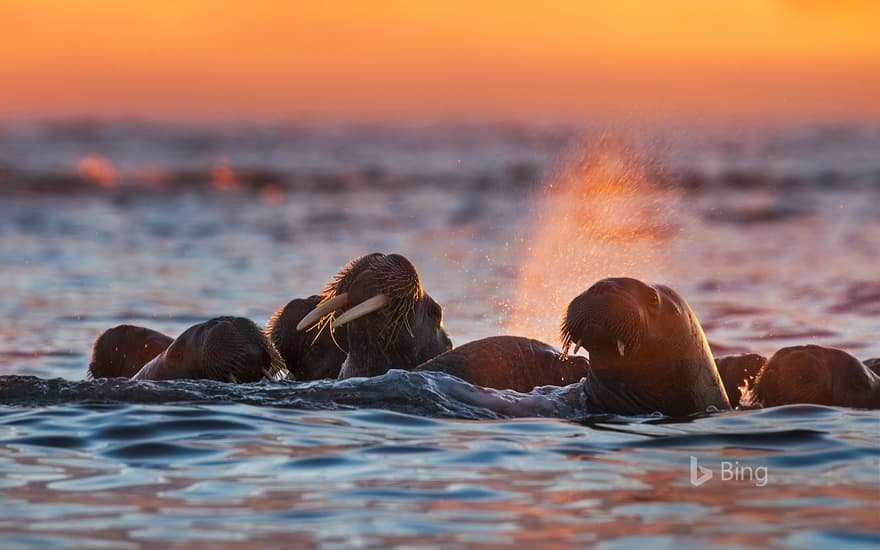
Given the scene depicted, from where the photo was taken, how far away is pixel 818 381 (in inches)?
340

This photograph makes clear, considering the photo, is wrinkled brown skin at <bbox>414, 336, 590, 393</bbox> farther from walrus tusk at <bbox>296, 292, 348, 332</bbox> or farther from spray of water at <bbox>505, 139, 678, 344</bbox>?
spray of water at <bbox>505, 139, 678, 344</bbox>

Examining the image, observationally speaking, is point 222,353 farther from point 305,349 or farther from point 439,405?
point 439,405

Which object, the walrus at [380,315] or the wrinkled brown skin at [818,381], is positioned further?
the walrus at [380,315]

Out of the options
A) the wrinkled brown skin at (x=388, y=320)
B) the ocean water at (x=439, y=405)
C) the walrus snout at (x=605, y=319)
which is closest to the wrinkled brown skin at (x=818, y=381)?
→ the ocean water at (x=439, y=405)

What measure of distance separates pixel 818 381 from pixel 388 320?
2.65 metres

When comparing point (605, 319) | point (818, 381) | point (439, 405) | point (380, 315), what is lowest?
point (439, 405)

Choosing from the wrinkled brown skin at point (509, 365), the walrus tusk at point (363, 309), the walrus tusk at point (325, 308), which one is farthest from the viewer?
the wrinkled brown skin at point (509, 365)

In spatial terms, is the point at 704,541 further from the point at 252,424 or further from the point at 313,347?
the point at 313,347

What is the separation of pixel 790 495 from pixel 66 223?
24944 millimetres

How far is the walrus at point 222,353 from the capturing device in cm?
891

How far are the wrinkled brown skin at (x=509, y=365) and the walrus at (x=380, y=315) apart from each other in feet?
0.97

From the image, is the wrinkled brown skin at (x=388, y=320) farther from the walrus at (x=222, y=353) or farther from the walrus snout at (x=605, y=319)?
the walrus snout at (x=605, y=319)

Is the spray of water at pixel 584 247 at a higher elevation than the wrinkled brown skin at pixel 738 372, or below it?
higher

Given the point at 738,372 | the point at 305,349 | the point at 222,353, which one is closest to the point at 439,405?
the point at 222,353
